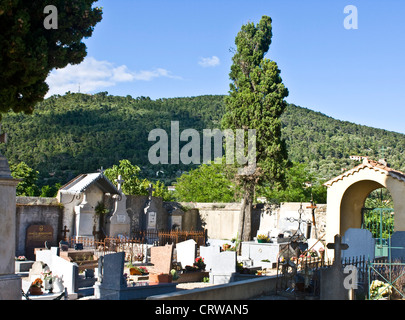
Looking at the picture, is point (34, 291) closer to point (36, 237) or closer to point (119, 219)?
point (36, 237)

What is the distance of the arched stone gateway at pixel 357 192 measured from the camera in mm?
15625

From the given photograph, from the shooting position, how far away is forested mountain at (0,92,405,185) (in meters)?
43.8

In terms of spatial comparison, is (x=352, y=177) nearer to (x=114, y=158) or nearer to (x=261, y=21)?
(x=261, y=21)

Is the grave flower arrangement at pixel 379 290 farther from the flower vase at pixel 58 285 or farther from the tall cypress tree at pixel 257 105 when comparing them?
the tall cypress tree at pixel 257 105

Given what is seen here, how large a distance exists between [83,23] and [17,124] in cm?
4221

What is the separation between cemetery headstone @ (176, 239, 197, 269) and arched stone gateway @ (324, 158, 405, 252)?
534 centimetres

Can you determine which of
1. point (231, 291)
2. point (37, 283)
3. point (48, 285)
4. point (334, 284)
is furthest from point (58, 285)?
point (334, 284)

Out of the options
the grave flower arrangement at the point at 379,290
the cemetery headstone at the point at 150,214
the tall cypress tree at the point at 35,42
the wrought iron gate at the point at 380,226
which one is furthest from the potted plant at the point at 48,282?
the cemetery headstone at the point at 150,214

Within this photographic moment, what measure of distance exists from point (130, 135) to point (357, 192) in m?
36.6

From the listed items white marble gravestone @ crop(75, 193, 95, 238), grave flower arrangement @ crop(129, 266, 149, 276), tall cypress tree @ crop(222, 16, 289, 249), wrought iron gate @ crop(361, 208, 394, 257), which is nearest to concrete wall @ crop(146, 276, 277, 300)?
wrought iron gate @ crop(361, 208, 394, 257)

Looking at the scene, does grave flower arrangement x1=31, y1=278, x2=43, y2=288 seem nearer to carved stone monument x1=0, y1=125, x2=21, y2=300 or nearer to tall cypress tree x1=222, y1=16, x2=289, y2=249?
carved stone monument x1=0, y1=125, x2=21, y2=300

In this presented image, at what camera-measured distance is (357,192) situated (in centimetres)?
1827

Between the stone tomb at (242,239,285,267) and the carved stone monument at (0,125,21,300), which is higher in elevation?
the carved stone monument at (0,125,21,300)

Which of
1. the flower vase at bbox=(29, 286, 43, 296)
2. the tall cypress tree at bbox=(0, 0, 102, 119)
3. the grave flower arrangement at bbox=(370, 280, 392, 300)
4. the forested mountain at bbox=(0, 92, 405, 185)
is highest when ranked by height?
the forested mountain at bbox=(0, 92, 405, 185)
